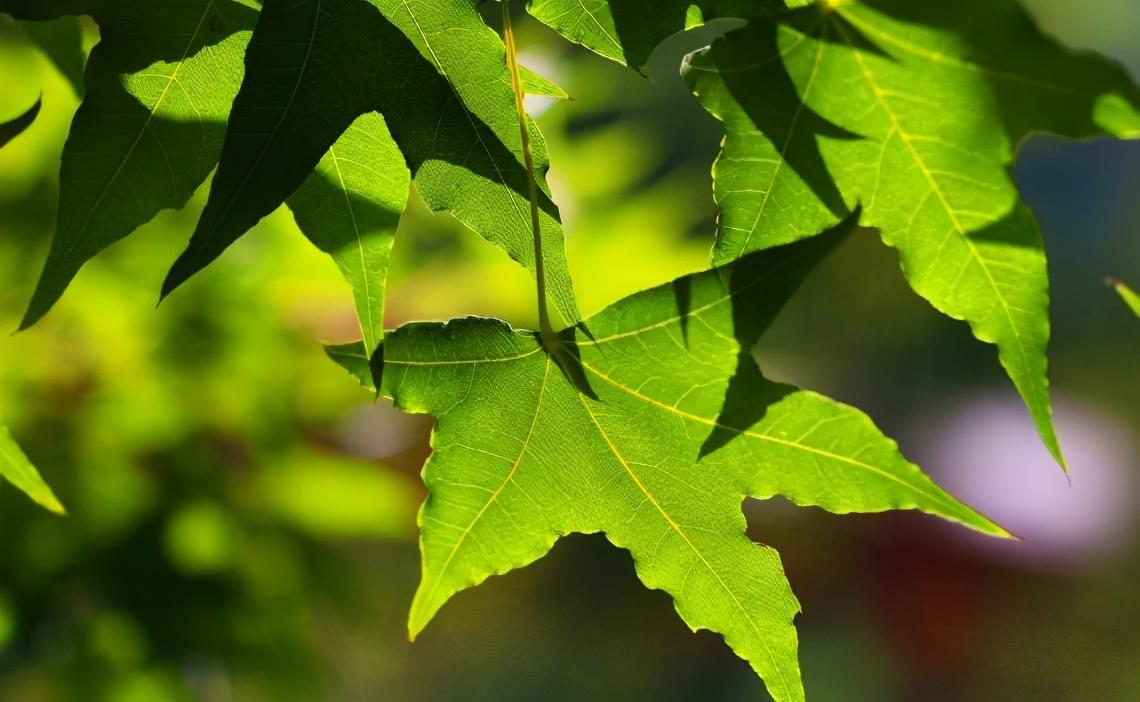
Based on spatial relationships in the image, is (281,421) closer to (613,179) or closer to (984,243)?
(613,179)

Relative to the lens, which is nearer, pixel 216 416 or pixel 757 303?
pixel 757 303

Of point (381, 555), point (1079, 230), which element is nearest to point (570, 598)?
point (381, 555)

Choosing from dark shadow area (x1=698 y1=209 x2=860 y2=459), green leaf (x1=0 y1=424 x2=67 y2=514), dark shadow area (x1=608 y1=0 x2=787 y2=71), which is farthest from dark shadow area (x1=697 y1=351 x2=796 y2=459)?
green leaf (x1=0 y1=424 x2=67 y2=514)

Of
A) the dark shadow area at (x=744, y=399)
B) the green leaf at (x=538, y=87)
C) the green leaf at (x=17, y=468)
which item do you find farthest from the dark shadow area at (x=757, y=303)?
the green leaf at (x=17, y=468)

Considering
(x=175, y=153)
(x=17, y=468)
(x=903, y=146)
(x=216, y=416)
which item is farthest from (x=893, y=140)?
(x=216, y=416)

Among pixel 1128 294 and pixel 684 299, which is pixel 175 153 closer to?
pixel 684 299

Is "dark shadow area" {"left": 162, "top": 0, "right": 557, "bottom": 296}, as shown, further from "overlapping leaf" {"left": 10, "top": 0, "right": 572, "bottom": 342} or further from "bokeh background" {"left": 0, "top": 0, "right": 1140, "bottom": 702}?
"bokeh background" {"left": 0, "top": 0, "right": 1140, "bottom": 702}
